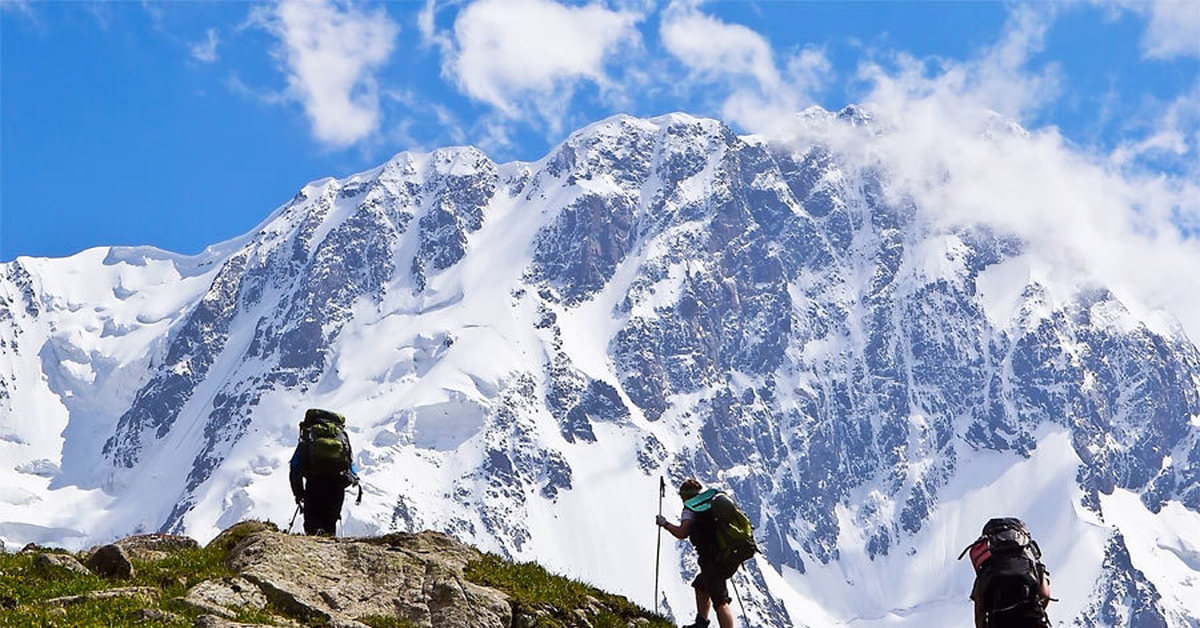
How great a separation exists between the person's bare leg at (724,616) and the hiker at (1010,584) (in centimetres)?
408

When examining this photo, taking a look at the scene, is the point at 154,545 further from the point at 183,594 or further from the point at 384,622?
the point at 384,622

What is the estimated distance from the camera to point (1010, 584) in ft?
49.4

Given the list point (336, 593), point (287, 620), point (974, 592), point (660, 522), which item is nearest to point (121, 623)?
point (287, 620)

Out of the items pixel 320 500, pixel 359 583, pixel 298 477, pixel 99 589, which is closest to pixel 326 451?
pixel 298 477

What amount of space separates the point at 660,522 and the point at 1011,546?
5.66 metres

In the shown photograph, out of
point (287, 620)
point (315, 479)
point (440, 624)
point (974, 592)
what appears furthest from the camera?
point (315, 479)

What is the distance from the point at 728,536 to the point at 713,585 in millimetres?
665

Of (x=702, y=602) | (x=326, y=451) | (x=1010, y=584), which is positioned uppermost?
(x=326, y=451)

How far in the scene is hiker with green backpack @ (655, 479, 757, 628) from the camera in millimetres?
19266

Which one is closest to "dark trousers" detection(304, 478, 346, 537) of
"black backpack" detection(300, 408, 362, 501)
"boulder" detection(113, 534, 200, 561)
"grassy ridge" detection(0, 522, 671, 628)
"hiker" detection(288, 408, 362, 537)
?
"hiker" detection(288, 408, 362, 537)

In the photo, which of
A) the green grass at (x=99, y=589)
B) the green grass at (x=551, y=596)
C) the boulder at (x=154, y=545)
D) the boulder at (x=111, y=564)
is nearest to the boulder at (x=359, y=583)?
the green grass at (x=551, y=596)

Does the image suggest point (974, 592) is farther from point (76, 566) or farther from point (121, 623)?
point (76, 566)

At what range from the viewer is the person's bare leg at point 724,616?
18.8 m

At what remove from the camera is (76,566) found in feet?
63.7
